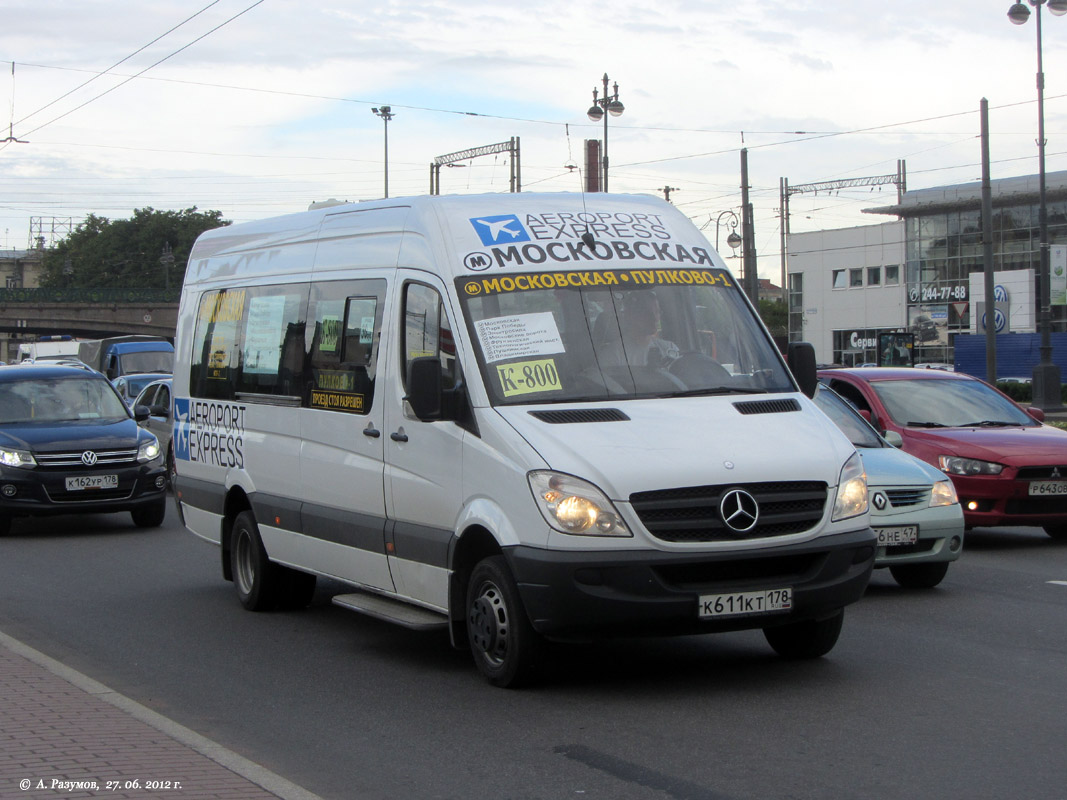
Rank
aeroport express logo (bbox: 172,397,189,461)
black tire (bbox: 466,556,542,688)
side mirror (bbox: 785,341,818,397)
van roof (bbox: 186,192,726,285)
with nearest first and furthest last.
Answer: black tire (bbox: 466,556,542,688), van roof (bbox: 186,192,726,285), side mirror (bbox: 785,341,818,397), aeroport express logo (bbox: 172,397,189,461)

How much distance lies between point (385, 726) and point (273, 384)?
3470mm

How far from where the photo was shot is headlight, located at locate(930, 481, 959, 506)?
9922 mm

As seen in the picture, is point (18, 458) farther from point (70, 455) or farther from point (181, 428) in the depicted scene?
point (181, 428)

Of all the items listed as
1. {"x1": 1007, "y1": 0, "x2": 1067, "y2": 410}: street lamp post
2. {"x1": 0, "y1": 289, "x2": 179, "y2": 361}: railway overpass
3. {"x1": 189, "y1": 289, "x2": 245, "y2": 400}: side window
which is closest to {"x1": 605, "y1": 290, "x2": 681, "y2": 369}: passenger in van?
{"x1": 189, "y1": 289, "x2": 245, "y2": 400}: side window

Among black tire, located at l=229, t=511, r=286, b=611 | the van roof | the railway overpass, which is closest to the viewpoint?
the van roof

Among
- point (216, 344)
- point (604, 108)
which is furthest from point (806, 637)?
point (604, 108)

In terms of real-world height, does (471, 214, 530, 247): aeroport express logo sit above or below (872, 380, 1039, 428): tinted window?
above

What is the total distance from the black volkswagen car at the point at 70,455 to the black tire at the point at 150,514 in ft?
0.04

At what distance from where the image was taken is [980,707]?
6406mm

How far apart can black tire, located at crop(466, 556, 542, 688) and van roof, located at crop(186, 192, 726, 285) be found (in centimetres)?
164

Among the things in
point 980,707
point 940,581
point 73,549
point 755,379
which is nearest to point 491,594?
point 755,379

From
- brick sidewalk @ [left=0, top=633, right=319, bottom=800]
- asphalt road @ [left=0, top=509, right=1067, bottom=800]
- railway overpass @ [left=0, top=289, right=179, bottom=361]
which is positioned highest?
→ railway overpass @ [left=0, top=289, right=179, bottom=361]

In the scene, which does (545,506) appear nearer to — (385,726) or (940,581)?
(385,726)

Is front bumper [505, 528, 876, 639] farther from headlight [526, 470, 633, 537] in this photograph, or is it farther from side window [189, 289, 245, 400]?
side window [189, 289, 245, 400]
